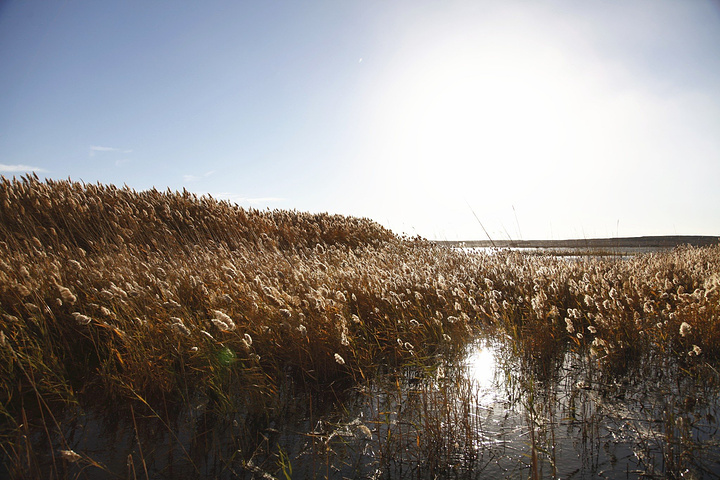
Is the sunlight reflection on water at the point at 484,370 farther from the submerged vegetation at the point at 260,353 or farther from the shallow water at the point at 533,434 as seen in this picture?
the submerged vegetation at the point at 260,353

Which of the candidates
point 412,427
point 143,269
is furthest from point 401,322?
point 143,269

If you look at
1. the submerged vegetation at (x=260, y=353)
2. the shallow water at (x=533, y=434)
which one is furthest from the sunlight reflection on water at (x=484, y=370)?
the submerged vegetation at (x=260, y=353)

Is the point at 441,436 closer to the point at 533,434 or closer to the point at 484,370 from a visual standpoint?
the point at 533,434

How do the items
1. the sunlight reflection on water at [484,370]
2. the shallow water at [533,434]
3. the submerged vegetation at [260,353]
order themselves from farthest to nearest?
the sunlight reflection on water at [484,370] < the submerged vegetation at [260,353] < the shallow water at [533,434]

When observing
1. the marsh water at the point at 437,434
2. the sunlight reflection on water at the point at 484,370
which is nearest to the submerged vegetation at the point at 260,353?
the marsh water at the point at 437,434

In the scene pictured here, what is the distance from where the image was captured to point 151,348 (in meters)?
3.13

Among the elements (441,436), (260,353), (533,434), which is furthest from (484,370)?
(260,353)

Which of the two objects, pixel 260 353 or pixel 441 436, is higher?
pixel 260 353

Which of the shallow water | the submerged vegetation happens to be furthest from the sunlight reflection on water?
the submerged vegetation

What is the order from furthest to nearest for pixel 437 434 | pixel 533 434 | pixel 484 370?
1. pixel 484 370
2. pixel 437 434
3. pixel 533 434

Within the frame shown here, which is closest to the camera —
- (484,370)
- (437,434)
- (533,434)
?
(533,434)

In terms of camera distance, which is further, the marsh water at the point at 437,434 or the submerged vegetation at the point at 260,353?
the submerged vegetation at the point at 260,353

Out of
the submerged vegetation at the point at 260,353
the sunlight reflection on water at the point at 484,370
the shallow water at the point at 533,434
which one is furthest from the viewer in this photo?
the sunlight reflection on water at the point at 484,370

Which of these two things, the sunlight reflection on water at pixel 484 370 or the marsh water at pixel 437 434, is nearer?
the marsh water at pixel 437 434
